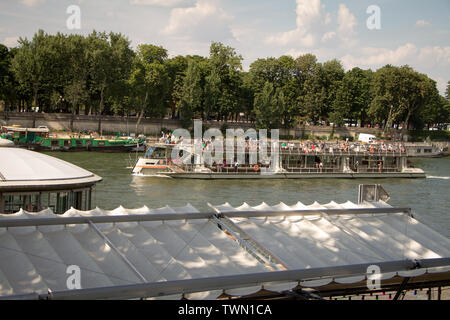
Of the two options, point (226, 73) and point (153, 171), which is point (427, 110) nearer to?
point (226, 73)

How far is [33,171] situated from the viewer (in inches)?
527

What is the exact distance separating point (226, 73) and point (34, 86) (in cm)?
2784

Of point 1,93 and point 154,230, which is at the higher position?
point 1,93

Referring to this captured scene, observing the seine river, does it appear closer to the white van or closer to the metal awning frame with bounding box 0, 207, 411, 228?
the metal awning frame with bounding box 0, 207, 411, 228

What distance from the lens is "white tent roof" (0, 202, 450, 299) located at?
7.14 meters

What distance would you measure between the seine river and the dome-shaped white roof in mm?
12255

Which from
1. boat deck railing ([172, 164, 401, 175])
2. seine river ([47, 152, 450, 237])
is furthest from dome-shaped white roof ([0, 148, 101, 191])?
boat deck railing ([172, 164, 401, 175])

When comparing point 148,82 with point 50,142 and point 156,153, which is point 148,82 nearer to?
point 50,142

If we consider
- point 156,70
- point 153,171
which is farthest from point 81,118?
point 153,171

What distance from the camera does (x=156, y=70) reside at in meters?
73.5

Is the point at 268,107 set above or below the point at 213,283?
above

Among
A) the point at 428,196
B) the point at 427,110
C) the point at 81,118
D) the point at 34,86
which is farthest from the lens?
the point at 427,110

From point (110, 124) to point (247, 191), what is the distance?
4161 centimetres

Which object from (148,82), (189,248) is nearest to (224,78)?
(148,82)
